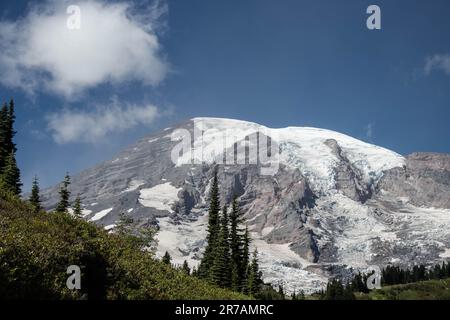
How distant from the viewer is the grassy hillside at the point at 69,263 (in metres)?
17.0

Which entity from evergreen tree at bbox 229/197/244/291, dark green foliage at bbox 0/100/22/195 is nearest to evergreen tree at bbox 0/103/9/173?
dark green foliage at bbox 0/100/22/195

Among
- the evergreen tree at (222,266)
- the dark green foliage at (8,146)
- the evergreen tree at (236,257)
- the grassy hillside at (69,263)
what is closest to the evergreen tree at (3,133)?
the dark green foliage at (8,146)

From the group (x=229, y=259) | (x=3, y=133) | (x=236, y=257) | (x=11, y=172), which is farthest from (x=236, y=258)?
(x=3, y=133)

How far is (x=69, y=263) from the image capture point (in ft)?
61.4

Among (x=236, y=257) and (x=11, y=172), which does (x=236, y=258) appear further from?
(x=11, y=172)

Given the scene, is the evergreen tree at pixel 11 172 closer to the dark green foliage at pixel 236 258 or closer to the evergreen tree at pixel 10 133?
the evergreen tree at pixel 10 133

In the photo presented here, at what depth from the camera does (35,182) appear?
314 ft

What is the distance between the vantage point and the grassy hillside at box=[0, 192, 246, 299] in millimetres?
17016
